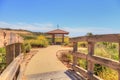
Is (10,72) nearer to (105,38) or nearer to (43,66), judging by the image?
(105,38)

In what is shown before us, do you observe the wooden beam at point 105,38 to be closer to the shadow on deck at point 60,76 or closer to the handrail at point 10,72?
the shadow on deck at point 60,76

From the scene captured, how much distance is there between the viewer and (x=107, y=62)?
4.30m

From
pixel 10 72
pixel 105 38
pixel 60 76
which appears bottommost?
pixel 60 76

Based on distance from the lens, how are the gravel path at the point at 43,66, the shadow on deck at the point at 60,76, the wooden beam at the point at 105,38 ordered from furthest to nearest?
the gravel path at the point at 43,66 → the shadow on deck at the point at 60,76 → the wooden beam at the point at 105,38

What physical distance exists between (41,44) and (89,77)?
1868 centimetres

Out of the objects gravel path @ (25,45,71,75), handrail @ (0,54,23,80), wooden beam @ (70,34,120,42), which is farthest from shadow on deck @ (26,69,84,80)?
handrail @ (0,54,23,80)

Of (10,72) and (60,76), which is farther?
(60,76)

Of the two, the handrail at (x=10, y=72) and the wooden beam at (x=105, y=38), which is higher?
the wooden beam at (x=105, y=38)

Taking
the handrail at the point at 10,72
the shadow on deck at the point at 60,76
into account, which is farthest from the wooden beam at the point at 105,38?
the handrail at the point at 10,72

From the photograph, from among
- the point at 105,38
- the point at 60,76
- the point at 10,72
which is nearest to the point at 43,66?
the point at 60,76

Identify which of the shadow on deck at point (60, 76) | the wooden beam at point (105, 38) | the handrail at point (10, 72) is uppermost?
the wooden beam at point (105, 38)

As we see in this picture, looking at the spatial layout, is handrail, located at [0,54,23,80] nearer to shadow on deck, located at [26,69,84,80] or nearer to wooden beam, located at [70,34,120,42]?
shadow on deck, located at [26,69,84,80]

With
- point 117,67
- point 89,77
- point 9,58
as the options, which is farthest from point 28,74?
point 117,67

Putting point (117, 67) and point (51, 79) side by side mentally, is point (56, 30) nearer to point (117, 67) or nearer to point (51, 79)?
point (51, 79)
